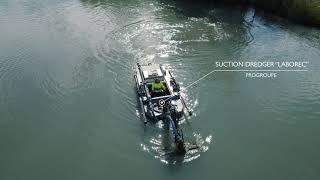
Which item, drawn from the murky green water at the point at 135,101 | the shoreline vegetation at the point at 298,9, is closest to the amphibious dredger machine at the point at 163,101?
the murky green water at the point at 135,101

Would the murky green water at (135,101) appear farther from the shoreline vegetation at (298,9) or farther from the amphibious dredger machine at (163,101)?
the shoreline vegetation at (298,9)

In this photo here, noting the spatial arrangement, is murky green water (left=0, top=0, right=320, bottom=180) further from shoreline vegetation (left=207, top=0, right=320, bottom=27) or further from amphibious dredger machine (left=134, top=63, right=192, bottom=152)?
shoreline vegetation (left=207, top=0, right=320, bottom=27)

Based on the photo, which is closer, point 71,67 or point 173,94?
point 173,94

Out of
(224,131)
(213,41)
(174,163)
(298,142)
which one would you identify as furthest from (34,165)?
(213,41)

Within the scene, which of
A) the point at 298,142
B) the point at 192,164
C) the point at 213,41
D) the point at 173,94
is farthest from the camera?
the point at 213,41

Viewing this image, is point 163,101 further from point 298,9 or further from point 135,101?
point 298,9

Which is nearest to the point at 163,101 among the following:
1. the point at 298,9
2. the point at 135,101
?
the point at 135,101

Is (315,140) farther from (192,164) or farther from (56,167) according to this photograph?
(56,167)

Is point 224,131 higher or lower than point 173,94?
lower
